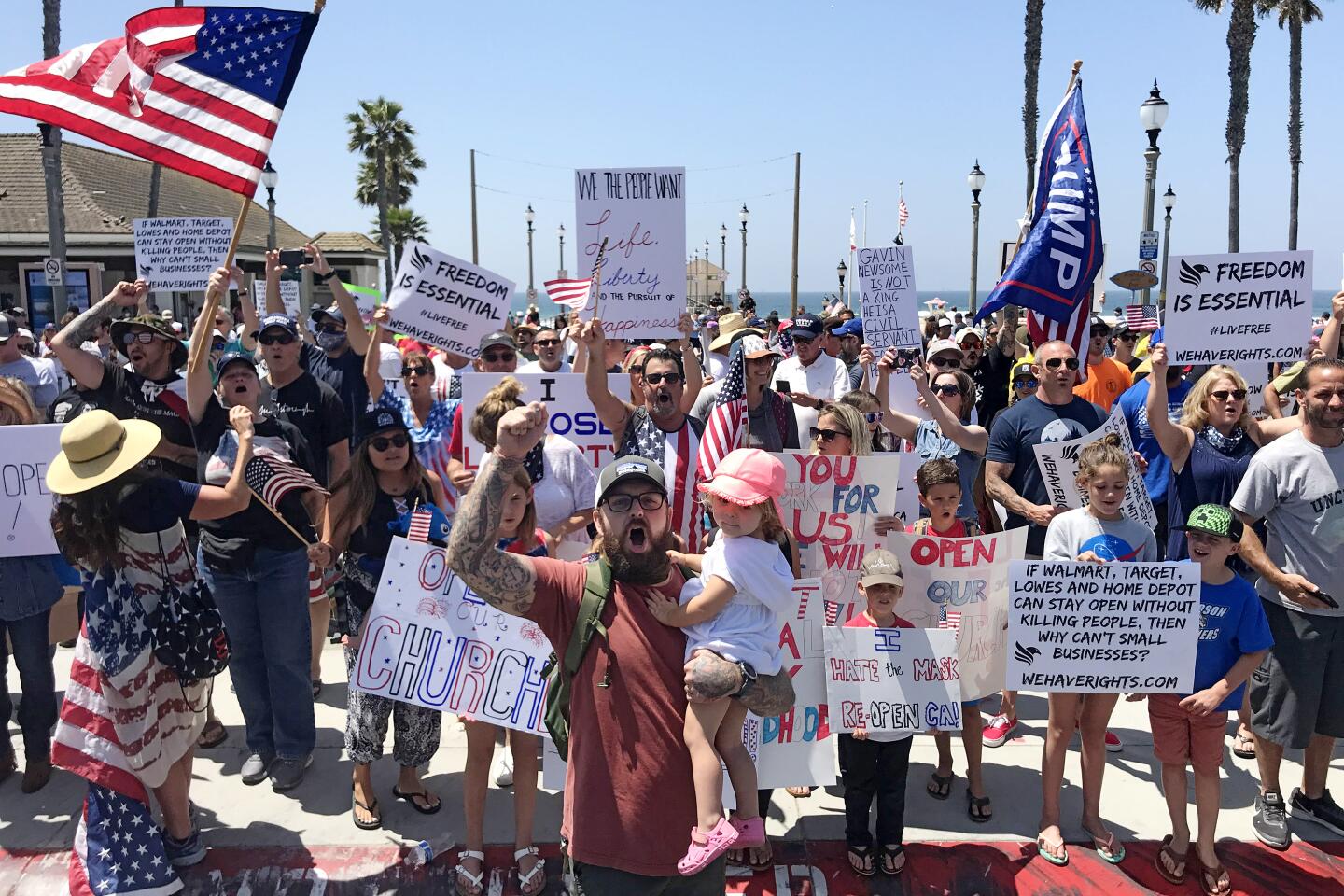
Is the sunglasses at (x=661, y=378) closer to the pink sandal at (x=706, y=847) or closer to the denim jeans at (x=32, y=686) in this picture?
the pink sandal at (x=706, y=847)

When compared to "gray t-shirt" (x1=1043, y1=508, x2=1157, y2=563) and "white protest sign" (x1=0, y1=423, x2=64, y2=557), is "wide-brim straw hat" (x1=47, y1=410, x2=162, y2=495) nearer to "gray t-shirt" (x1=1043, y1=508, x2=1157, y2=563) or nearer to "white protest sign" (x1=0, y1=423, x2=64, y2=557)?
"white protest sign" (x1=0, y1=423, x2=64, y2=557)

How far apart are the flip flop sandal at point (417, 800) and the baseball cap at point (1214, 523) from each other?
3.78 m

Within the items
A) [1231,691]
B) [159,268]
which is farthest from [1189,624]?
[159,268]

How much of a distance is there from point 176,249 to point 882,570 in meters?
8.57

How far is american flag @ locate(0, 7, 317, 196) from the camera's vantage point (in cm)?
500

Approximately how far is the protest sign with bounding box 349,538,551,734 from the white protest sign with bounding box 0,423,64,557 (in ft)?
6.56

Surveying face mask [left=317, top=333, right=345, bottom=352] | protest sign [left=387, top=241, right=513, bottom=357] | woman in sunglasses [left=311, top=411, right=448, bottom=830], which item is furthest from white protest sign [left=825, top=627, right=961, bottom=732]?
face mask [left=317, top=333, right=345, bottom=352]

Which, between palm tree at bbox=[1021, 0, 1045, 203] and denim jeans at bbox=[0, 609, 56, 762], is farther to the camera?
palm tree at bbox=[1021, 0, 1045, 203]

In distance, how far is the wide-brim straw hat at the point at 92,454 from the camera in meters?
3.56

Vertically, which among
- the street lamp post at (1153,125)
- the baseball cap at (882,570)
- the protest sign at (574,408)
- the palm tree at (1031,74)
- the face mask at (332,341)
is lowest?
the baseball cap at (882,570)

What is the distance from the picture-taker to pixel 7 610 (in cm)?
483

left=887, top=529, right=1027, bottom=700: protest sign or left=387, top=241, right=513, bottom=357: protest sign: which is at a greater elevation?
left=387, top=241, right=513, bottom=357: protest sign

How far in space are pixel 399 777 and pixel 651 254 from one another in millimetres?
3481

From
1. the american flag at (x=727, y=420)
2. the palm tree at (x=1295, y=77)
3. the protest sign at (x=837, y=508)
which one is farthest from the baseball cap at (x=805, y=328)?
the palm tree at (x=1295, y=77)
